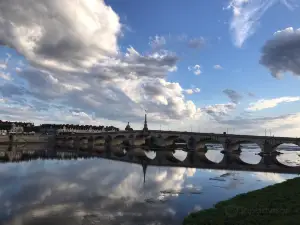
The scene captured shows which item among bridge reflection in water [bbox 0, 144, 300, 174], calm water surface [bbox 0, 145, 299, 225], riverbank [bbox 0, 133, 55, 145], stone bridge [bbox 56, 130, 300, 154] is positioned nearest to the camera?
calm water surface [bbox 0, 145, 299, 225]

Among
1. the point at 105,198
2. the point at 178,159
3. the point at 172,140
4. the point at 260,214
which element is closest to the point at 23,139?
the point at 172,140

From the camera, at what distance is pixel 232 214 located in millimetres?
Answer: 18719

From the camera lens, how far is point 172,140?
437 feet

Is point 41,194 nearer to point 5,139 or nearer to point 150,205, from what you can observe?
point 150,205

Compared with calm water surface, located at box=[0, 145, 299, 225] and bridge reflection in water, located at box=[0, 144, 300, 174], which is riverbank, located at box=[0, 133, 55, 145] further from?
calm water surface, located at box=[0, 145, 299, 225]

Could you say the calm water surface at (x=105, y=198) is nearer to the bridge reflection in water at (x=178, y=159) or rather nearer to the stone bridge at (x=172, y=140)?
the bridge reflection in water at (x=178, y=159)

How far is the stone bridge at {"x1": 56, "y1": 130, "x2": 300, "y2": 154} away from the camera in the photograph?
332 ft

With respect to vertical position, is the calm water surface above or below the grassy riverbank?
below

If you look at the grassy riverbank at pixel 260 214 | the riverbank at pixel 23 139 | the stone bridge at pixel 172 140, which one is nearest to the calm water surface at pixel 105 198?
the grassy riverbank at pixel 260 214

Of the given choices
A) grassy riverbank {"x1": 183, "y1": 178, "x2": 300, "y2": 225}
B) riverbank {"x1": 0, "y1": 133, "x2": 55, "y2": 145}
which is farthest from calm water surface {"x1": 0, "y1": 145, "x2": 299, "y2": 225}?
riverbank {"x1": 0, "y1": 133, "x2": 55, "y2": 145}

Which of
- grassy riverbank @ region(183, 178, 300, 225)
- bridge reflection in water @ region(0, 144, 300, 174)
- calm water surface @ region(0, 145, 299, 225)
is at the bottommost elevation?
calm water surface @ region(0, 145, 299, 225)

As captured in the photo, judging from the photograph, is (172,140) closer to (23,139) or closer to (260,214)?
(23,139)

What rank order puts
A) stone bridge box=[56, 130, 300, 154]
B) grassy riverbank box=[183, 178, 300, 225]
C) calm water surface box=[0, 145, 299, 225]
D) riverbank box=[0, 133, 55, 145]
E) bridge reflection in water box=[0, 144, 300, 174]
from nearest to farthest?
grassy riverbank box=[183, 178, 300, 225], calm water surface box=[0, 145, 299, 225], bridge reflection in water box=[0, 144, 300, 174], stone bridge box=[56, 130, 300, 154], riverbank box=[0, 133, 55, 145]

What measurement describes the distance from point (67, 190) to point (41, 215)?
1076 cm
